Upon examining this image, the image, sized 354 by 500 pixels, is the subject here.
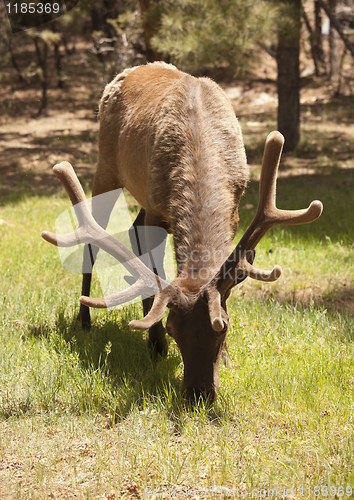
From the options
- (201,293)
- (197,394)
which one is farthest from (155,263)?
(197,394)

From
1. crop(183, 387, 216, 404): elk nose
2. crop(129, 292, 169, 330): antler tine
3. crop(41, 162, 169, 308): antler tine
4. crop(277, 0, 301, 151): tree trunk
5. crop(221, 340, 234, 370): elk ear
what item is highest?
crop(277, 0, 301, 151): tree trunk

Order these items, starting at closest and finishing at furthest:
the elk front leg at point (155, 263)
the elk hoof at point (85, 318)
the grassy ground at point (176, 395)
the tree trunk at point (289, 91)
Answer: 1. the grassy ground at point (176, 395)
2. the elk front leg at point (155, 263)
3. the elk hoof at point (85, 318)
4. the tree trunk at point (289, 91)

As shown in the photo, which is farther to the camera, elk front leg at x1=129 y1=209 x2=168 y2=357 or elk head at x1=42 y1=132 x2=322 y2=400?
elk front leg at x1=129 y1=209 x2=168 y2=357

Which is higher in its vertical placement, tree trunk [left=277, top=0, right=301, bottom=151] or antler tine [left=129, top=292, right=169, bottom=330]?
tree trunk [left=277, top=0, right=301, bottom=151]

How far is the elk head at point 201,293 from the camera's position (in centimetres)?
297

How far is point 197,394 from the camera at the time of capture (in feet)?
10.1

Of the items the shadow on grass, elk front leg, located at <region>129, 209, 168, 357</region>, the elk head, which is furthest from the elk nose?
the shadow on grass

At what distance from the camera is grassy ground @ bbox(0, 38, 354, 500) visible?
2.73 m

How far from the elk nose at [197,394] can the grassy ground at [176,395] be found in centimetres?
8

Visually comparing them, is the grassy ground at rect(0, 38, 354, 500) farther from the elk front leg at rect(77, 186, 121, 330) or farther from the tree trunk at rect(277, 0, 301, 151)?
the tree trunk at rect(277, 0, 301, 151)

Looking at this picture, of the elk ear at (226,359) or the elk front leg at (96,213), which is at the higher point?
the elk front leg at (96,213)

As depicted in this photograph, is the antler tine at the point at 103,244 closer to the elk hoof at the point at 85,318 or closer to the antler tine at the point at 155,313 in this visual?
the antler tine at the point at 155,313

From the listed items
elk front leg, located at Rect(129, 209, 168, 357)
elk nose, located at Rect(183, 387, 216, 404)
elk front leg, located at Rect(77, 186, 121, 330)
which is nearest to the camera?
elk nose, located at Rect(183, 387, 216, 404)

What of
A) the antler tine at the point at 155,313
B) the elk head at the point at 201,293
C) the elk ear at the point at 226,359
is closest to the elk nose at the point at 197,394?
the elk head at the point at 201,293
